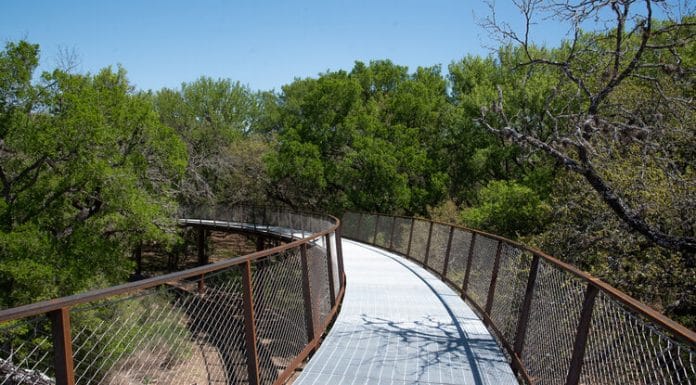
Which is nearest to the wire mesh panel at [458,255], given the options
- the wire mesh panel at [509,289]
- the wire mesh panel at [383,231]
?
the wire mesh panel at [509,289]

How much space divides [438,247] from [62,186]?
42.7 feet

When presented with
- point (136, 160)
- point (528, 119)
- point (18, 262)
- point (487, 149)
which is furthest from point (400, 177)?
point (18, 262)

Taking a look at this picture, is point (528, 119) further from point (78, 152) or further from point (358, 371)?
point (358, 371)

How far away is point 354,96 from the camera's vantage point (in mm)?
32438

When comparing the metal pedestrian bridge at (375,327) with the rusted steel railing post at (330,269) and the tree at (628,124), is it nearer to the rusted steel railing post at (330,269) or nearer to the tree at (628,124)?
the rusted steel railing post at (330,269)

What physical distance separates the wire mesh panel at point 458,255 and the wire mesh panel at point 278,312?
4753 mm

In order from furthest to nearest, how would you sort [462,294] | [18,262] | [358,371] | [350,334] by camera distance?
[18,262] → [462,294] → [350,334] → [358,371]

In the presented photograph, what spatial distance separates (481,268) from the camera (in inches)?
331

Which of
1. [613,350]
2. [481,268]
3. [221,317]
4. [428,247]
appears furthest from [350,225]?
[613,350]

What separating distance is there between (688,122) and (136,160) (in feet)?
60.1

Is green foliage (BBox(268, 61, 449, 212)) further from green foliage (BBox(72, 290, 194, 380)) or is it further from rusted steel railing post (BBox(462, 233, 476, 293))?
green foliage (BBox(72, 290, 194, 380))

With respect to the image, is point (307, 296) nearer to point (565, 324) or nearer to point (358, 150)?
point (565, 324)

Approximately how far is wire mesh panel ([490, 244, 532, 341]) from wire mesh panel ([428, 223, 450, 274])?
4.65 meters

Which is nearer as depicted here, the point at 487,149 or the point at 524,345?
the point at 524,345
